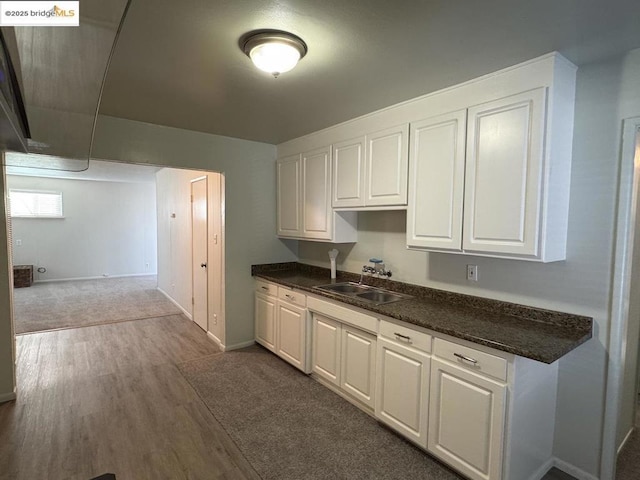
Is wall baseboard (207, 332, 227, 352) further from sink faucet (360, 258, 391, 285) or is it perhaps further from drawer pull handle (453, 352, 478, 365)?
drawer pull handle (453, 352, 478, 365)

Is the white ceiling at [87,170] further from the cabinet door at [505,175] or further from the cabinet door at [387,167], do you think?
the cabinet door at [505,175]

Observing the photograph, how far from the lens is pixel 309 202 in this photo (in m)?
3.41

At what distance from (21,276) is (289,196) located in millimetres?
6923

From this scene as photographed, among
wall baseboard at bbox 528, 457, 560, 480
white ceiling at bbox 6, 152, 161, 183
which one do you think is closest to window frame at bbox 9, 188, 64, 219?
white ceiling at bbox 6, 152, 161, 183

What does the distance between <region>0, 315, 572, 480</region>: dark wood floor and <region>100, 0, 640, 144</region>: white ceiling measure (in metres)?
2.41

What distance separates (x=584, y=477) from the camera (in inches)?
75.9

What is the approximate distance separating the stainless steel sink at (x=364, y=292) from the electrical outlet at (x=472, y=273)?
531 mm

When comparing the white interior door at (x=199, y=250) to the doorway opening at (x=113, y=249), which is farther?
the doorway opening at (x=113, y=249)

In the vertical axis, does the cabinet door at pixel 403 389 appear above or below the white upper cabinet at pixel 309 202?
below

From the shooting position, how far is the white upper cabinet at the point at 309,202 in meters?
3.18

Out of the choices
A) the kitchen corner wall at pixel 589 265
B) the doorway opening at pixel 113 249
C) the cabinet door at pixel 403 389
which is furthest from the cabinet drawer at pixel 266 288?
the kitchen corner wall at pixel 589 265

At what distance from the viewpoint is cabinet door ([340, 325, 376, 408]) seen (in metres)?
2.48

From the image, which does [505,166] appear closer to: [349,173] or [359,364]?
[349,173]

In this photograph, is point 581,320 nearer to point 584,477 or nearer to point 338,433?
point 584,477
